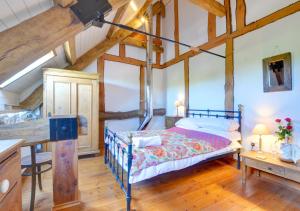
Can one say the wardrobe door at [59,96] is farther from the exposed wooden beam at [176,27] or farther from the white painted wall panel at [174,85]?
the exposed wooden beam at [176,27]

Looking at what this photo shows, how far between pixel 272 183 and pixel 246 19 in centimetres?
307

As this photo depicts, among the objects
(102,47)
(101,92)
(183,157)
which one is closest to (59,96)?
(101,92)

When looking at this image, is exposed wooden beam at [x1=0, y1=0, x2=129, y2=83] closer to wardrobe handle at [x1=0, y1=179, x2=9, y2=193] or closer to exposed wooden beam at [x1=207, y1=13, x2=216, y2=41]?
wardrobe handle at [x1=0, y1=179, x2=9, y2=193]

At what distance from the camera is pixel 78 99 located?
3500mm

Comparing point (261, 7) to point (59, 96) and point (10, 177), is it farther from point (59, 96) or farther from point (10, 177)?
point (59, 96)

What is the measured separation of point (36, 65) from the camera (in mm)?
2904

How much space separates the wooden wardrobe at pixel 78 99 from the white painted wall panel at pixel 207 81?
2606 mm

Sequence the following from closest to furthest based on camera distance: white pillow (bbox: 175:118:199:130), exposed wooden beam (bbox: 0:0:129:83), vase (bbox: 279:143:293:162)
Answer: exposed wooden beam (bbox: 0:0:129:83), vase (bbox: 279:143:293:162), white pillow (bbox: 175:118:199:130)

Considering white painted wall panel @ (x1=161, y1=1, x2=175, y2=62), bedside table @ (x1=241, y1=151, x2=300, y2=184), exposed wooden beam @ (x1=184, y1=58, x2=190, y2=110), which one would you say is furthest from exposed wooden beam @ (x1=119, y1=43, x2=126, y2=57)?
bedside table @ (x1=241, y1=151, x2=300, y2=184)

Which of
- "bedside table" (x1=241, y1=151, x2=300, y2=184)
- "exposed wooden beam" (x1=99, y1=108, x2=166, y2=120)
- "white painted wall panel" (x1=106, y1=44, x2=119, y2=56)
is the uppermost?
"white painted wall panel" (x1=106, y1=44, x2=119, y2=56)

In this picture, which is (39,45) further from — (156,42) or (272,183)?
(156,42)

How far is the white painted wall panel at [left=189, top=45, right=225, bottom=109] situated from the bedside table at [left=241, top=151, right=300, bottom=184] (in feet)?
4.72

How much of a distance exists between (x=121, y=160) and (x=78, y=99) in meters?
1.94

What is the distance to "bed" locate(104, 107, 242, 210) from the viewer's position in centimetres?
195
